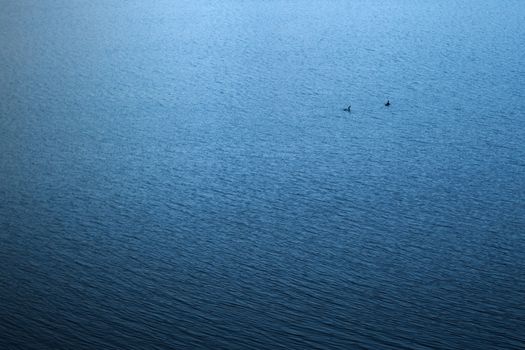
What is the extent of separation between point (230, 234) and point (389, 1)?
29852mm

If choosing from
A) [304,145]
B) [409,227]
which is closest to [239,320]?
[409,227]

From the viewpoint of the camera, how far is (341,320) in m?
11.0

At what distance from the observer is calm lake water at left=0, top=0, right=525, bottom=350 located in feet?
36.3

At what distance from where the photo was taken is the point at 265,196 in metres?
15.7

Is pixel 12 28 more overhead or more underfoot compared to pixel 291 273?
more overhead

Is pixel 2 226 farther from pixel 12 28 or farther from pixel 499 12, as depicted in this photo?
pixel 499 12

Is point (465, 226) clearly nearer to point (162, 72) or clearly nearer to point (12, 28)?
point (162, 72)

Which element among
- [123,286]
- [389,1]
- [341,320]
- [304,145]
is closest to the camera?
[341,320]

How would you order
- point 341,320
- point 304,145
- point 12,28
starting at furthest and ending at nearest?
point 12,28 < point 304,145 < point 341,320

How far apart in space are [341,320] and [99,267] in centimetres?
414

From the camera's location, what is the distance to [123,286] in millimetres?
12070

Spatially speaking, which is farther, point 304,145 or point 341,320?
point 304,145

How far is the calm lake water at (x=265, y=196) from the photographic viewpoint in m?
11.1

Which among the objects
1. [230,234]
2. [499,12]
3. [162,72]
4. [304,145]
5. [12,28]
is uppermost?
[499,12]
